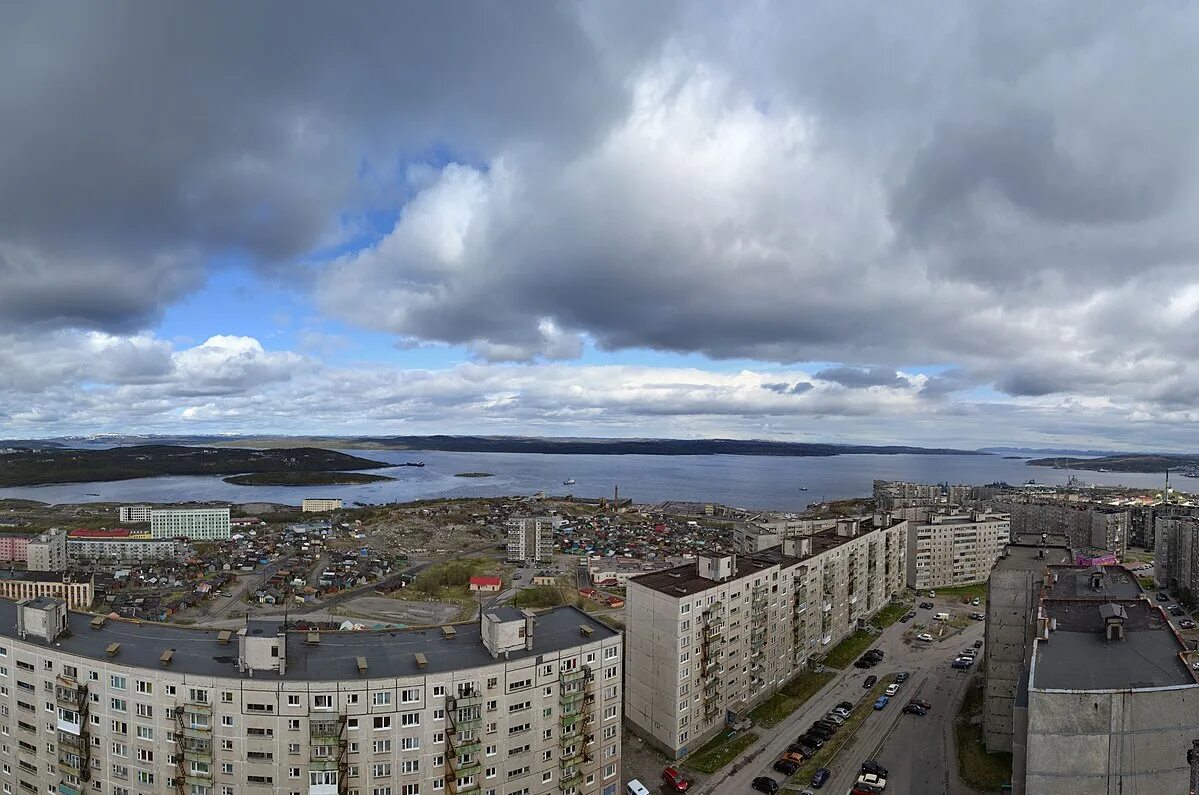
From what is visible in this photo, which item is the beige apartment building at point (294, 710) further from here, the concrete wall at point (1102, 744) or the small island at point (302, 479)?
the small island at point (302, 479)

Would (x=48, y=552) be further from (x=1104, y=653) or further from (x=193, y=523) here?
(x=1104, y=653)

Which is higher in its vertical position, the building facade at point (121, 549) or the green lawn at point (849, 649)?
the green lawn at point (849, 649)

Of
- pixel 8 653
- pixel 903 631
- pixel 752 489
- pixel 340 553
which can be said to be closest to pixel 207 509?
pixel 340 553

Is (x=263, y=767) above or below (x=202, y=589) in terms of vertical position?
above

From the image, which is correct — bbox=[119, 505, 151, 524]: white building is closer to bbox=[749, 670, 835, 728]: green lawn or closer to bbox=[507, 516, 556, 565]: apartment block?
bbox=[507, 516, 556, 565]: apartment block

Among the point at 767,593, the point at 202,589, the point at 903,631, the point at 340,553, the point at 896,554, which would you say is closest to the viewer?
the point at 767,593

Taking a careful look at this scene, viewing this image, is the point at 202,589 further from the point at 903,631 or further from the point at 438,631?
the point at 903,631

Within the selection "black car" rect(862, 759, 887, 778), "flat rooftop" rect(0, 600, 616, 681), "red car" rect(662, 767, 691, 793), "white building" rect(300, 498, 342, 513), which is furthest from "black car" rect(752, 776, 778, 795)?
"white building" rect(300, 498, 342, 513)

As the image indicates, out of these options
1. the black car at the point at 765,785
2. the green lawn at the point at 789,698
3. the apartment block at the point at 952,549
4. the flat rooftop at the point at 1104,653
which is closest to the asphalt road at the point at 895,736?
the black car at the point at 765,785
